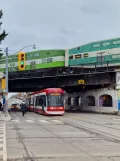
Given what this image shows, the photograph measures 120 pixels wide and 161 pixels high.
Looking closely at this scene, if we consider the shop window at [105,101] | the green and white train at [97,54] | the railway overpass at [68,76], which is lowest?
the shop window at [105,101]

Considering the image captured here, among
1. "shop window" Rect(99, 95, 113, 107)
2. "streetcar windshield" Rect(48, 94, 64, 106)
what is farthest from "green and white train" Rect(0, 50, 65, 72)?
"streetcar windshield" Rect(48, 94, 64, 106)

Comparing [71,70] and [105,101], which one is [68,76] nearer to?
[71,70]

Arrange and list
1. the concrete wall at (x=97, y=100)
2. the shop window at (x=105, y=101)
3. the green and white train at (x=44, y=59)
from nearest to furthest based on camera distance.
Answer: the concrete wall at (x=97, y=100), the green and white train at (x=44, y=59), the shop window at (x=105, y=101)

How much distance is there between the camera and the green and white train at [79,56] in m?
46.8

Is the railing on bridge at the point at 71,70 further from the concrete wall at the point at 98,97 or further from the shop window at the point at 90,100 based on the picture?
the shop window at the point at 90,100

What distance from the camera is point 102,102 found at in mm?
57188

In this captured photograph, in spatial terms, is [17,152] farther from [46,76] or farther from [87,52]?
[46,76]

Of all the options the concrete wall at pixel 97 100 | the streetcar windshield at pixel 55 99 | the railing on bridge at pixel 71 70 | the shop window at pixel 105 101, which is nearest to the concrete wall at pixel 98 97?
the concrete wall at pixel 97 100

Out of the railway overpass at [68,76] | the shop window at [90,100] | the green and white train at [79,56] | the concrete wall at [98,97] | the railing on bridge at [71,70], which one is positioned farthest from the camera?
the shop window at [90,100]

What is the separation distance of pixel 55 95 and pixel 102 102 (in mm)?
15401

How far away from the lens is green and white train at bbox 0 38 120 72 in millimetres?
46812

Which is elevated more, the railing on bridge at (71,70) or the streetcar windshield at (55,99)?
the railing on bridge at (71,70)

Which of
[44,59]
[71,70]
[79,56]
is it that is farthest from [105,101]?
[44,59]

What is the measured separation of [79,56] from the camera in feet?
167
